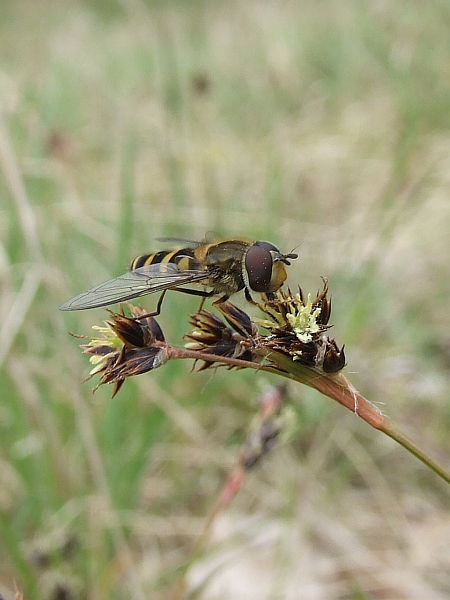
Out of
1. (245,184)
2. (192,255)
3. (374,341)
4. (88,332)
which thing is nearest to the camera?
(192,255)

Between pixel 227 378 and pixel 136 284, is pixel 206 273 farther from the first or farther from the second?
pixel 227 378

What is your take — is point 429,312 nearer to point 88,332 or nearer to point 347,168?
point 88,332

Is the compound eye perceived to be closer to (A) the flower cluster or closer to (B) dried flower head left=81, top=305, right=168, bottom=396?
(A) the flower cluster

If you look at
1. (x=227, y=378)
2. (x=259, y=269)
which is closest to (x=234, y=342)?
(x=259, y=269)

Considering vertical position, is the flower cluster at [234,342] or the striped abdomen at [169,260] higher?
the flower cluster at [234,342]

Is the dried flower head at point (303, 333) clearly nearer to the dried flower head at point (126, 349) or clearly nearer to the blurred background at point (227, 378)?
the dried flower head at point (126, 349)

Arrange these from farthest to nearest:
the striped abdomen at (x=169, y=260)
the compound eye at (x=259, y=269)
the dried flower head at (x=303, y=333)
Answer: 1. the striped abdomen at (x=169, y=260)
2. the compound eye at (x=259, y=269)
3. the dried flower head at (x=303, y=333)

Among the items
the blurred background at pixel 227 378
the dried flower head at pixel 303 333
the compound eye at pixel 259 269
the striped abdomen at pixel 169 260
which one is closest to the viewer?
the dried flower head at pixel 303 333

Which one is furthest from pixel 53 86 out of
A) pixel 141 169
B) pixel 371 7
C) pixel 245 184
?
pixel 371 7

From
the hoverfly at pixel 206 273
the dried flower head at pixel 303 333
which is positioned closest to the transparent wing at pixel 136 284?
the hoverfly at pixel 206 273
